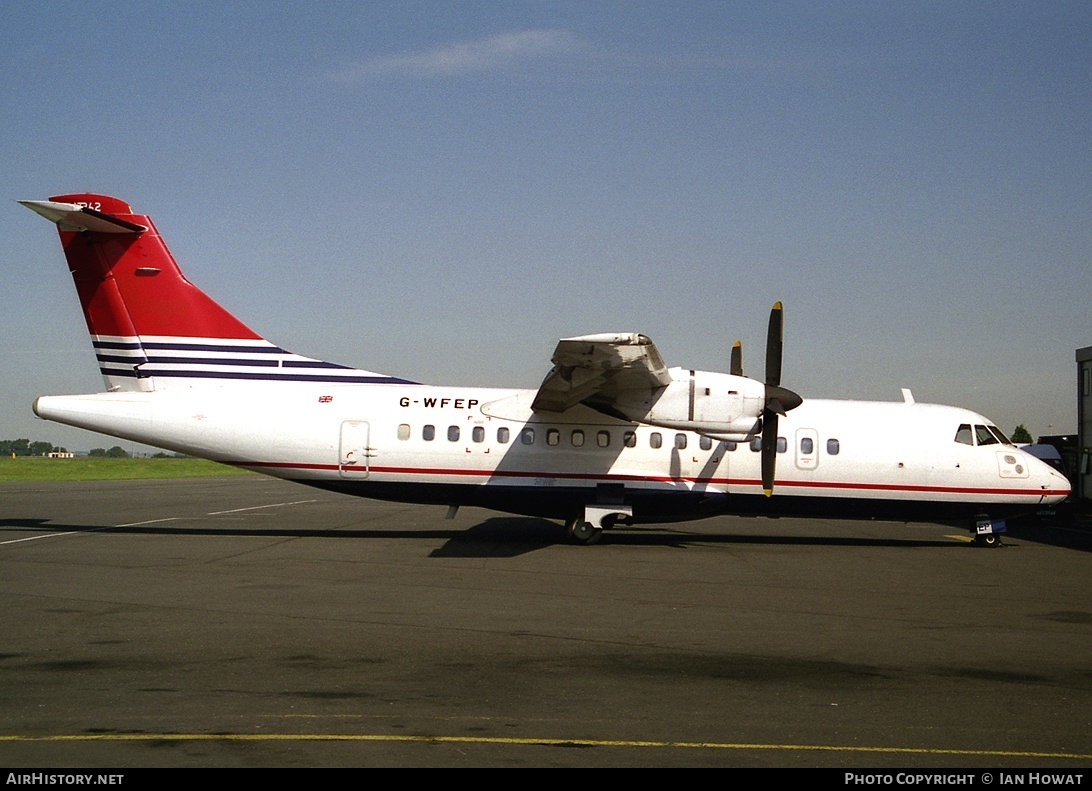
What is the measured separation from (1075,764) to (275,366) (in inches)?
612

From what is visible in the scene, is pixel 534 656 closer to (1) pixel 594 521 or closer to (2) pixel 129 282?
(1) pixel 594 521

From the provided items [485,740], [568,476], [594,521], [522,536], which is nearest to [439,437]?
[568,476]

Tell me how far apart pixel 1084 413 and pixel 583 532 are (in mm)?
26685

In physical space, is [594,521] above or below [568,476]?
below

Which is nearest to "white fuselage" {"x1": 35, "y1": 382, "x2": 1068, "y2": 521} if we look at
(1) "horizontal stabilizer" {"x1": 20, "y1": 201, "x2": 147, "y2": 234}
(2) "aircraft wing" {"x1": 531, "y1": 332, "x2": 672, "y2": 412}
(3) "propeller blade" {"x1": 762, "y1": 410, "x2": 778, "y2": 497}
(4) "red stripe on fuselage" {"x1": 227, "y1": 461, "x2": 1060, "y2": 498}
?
(4) "red stripe on fuselage" {"x1": 227, "y1": 461, "x2": 1060, "y2": 498}

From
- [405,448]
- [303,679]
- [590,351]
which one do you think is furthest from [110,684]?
[405,448]

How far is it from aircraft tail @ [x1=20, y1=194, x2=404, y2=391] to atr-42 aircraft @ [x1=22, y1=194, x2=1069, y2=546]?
0.03 meters

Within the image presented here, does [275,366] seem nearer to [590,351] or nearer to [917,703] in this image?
[590,351]

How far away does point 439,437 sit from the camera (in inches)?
692

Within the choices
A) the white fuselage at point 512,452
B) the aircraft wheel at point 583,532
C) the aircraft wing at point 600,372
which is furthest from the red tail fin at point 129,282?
the aircraft wheel at point 583,532

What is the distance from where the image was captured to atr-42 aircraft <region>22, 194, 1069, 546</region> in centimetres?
1739

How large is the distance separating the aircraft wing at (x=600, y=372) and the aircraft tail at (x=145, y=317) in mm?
5050

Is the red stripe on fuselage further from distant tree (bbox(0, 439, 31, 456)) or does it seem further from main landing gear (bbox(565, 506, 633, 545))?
distant tree (bbox(0, 439, 31, 456))
